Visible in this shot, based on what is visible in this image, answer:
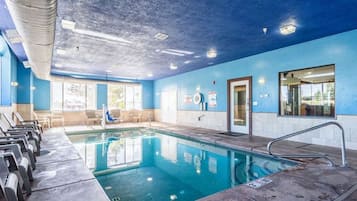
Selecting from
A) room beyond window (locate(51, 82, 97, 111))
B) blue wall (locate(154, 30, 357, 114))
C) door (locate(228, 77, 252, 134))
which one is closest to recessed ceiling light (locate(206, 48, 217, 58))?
blue wall (locate(154, 30, 357, 114))

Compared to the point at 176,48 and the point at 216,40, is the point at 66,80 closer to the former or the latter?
the point at 176,48

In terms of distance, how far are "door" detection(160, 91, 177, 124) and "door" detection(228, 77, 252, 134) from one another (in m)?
3.93

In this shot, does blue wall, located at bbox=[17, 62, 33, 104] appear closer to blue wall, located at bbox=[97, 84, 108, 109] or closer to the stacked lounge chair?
blue wall, located at bbox=[97, 84, 108, 109]

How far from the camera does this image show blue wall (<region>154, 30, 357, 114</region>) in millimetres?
4488

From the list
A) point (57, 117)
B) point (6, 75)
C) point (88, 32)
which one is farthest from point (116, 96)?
point (88, 32)

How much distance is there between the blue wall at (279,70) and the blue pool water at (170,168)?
7.25ft

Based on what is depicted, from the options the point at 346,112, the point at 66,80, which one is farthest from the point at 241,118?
the point at 66,80

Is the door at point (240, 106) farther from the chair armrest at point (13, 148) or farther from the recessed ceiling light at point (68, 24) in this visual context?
the chair armrest at point (13, 148)

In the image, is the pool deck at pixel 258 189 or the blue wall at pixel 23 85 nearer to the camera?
the pool deck at pixel 258 189

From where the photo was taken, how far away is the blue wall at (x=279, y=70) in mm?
4488

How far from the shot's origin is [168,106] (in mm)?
11312

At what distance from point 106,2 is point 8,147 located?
8.42 ft

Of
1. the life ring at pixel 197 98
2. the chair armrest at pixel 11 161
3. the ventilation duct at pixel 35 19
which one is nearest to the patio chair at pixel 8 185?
the chair armrest at pixel 11 161

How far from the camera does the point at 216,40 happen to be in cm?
496
